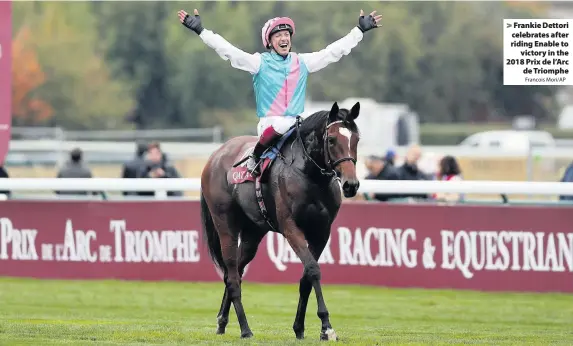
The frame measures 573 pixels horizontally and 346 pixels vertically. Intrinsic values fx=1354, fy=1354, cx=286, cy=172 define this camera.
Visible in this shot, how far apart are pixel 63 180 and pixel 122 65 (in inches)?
2018

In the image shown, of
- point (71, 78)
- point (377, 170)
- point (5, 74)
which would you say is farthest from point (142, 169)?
point (71, 78)

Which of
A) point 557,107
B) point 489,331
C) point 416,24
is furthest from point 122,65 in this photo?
point 489,331

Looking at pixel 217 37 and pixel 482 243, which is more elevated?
pixel 217 37

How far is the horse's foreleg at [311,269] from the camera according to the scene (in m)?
10.2

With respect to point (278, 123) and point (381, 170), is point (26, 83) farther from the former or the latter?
point (278, 123)

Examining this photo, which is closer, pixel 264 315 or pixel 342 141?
pixel 342 141

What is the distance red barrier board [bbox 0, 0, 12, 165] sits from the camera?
1520cm

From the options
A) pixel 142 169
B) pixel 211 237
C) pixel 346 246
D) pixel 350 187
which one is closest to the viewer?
pixel 350 187

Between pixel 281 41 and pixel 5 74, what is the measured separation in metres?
5.54

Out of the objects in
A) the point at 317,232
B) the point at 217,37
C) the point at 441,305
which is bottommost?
the point at 441,305

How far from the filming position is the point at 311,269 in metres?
10.2

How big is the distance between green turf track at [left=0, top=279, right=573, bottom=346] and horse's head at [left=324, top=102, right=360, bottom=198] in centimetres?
134

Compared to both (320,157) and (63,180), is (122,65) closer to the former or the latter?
(63,180)

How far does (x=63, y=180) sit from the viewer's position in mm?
16250
